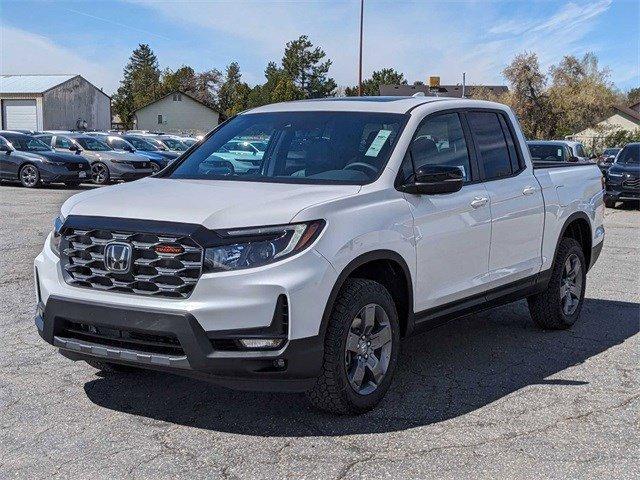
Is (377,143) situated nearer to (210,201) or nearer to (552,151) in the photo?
(210,201)

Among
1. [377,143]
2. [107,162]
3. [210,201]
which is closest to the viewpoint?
[210,201]

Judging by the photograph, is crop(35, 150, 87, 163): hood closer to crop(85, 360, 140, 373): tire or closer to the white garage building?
crop(85, 360, 140, 373): tire

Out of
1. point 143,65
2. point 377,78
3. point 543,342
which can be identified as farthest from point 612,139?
point 143,65

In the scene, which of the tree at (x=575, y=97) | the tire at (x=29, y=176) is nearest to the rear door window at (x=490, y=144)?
the tire at (x=29, y=176)

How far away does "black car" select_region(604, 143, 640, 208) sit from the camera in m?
20.0

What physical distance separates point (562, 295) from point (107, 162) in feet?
61.9

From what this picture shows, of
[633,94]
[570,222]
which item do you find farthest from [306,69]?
[570,222]

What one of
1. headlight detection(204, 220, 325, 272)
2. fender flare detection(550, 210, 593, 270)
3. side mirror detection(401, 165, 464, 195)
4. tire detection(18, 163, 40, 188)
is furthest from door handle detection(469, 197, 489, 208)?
tire detection(18, 163, 40, 188)

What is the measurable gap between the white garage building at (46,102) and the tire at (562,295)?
55.9 meters

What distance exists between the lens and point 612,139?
182 ft

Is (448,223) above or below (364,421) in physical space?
above

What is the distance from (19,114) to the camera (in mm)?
58188

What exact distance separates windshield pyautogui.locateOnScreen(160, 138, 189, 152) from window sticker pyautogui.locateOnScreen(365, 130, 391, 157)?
2473 cm

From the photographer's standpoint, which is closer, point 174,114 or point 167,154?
point 167,154
